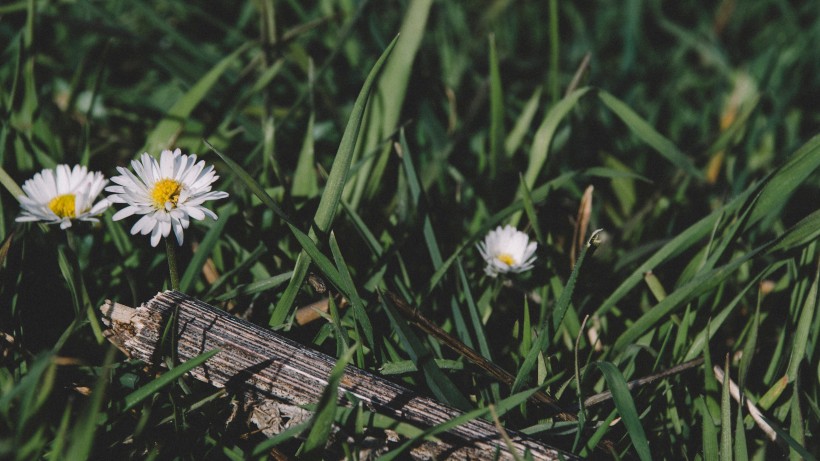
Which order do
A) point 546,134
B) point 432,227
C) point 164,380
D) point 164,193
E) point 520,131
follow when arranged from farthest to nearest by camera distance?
point 520,131 < point 546,134 < point 432,227 < point 164,193 < point 164,380

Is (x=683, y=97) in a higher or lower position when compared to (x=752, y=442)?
higher

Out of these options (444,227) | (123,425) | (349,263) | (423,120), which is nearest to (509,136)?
(423,120)

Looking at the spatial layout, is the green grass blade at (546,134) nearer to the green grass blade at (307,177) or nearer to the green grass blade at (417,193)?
the green grass blade at (417,193)

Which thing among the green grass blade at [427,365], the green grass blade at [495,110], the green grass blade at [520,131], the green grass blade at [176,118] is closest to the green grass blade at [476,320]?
the green grass blade at [427,365]

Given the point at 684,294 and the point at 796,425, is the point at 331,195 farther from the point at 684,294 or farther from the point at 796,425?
the point at 796,425

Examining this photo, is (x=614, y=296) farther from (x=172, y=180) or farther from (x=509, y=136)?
(x=172, y=180)

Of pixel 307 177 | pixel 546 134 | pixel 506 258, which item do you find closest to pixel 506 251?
pixel 506 258

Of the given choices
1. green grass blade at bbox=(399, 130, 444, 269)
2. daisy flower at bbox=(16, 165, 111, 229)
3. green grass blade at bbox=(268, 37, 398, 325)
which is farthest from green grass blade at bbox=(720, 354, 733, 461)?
daisy flower at bbox=(16, 165, 111, 229)
